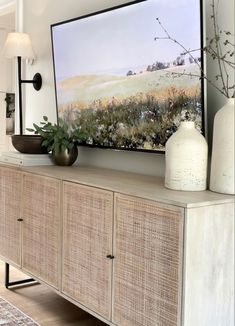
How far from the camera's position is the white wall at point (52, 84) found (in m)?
2.48

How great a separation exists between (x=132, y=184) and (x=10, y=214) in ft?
3.58

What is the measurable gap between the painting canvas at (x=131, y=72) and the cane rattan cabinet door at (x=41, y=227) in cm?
46

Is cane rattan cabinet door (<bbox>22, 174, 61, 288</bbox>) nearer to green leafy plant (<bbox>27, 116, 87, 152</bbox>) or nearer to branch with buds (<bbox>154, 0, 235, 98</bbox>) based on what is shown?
green leafy plant (<bbox>27, 116, 87, 152</bbox>)

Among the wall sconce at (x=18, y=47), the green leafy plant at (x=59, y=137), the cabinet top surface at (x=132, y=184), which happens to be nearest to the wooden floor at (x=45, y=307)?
the cabinet top surface at (x=132, y=184)

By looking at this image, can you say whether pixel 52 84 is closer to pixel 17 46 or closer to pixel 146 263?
pixel 17 46

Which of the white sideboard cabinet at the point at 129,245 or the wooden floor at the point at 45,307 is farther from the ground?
the white sideboard cabinet at the point at 129,245

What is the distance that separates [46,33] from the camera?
132 inches

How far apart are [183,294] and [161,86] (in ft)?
3.50

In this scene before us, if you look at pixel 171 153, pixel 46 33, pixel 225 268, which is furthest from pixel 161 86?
pixel 46 33

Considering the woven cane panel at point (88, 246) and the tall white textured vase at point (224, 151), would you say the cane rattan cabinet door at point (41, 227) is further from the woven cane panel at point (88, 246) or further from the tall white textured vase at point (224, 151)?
the tall white textured vase at point (224, 151)

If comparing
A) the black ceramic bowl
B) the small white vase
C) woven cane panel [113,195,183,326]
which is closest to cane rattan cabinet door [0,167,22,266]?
the black ceramic bowl

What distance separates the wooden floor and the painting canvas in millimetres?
1014

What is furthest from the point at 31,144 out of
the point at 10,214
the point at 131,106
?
the point at 131,106

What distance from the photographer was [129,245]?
6.28 feet
